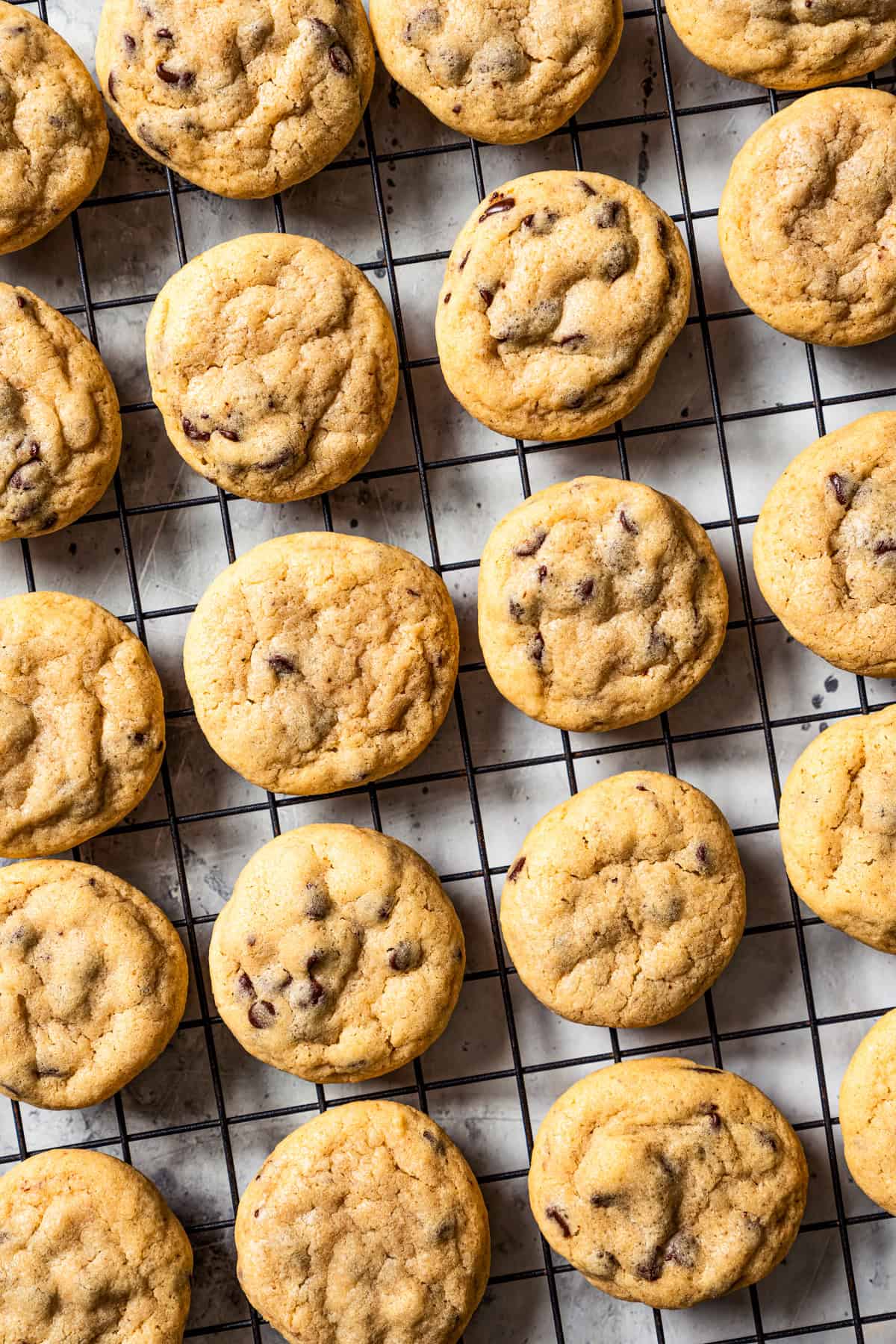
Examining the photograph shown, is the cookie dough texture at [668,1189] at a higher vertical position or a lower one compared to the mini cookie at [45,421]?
lower

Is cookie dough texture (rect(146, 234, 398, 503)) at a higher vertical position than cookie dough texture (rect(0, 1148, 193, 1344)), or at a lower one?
higher

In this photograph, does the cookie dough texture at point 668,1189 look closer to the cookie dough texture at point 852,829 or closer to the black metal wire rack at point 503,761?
the black metal wire rack at point 503,761

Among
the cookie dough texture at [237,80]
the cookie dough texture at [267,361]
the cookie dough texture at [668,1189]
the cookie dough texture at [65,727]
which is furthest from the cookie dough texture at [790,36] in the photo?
the cookie dough texture at [668,1189]

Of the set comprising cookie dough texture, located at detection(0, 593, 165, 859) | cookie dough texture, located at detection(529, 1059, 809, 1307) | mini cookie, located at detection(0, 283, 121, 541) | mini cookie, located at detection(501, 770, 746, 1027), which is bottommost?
cookie dough texture, located at detection(529, 1059, 809, 1307)

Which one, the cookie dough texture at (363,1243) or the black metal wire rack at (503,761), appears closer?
the cookie dough texture at (363,1243)

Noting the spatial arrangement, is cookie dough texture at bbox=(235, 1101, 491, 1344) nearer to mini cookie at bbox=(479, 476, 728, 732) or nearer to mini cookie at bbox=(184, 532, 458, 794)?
mini cookie at bbox=(184, 532, 458, 794)

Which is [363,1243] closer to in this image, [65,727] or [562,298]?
[65,727]

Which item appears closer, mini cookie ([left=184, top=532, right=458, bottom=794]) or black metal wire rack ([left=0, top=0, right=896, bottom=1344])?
mini cookie ([left=184, top=532, right=458, bottom=794])

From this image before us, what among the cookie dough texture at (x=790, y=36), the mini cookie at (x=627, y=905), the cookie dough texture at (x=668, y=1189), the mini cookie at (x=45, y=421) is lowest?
the cookie dough texture at (x=668, y=1189)

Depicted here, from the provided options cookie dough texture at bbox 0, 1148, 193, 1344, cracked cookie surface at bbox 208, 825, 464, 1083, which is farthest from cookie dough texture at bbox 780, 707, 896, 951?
cookie dough texture at bbox 0, 1148, 193, 1344
